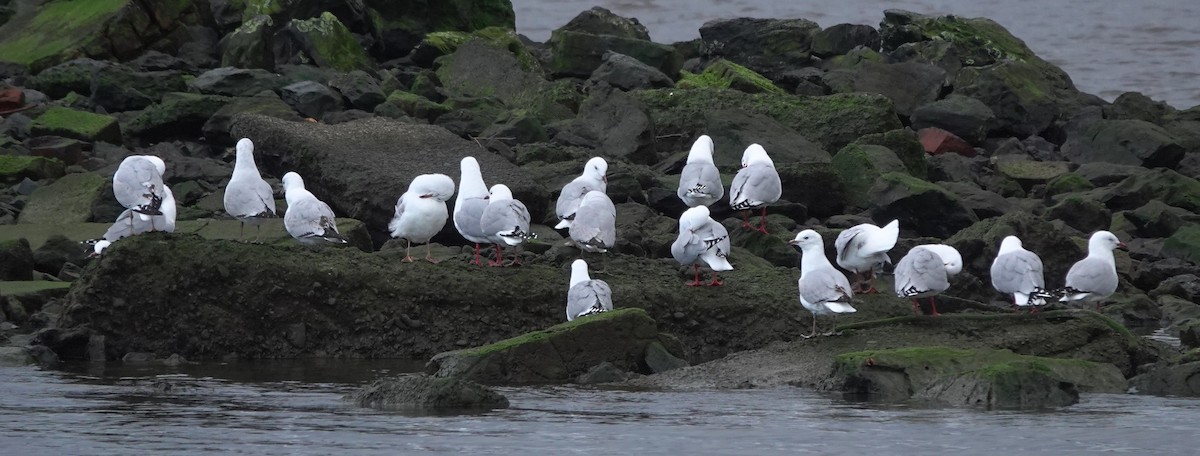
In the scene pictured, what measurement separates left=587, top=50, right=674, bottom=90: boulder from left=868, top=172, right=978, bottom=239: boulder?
24.2 ft

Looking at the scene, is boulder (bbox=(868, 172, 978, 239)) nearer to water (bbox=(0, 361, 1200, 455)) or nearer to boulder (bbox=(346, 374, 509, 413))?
water (bbox=(0, 361, 1200, 455))

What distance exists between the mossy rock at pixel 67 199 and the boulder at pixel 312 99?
15.9 ft

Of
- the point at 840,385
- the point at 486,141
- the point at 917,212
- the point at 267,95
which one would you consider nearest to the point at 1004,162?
the point at 917,212

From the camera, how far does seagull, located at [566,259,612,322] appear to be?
1242cm

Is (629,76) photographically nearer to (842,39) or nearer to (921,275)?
(842,39)

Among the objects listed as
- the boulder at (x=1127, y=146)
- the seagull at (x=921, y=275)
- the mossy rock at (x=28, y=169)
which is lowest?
Result: the seagull at (x=921, y=275)

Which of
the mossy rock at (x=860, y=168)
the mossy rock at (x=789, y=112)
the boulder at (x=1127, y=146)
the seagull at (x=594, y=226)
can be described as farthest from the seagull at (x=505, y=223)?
the boulder at (x=1127, y=146)

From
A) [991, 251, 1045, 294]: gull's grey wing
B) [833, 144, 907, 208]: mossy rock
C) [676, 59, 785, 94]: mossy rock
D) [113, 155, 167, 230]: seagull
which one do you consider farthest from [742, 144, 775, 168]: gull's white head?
[676, 59, 785, 94]: mossy rock

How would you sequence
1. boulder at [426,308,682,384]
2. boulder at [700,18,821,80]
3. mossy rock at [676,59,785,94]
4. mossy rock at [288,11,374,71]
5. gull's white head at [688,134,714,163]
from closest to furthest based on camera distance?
boulder at [426,308,682,384] → gull's white head at [688,134,714,163] → mossy rock at [676,59,785,94] → mossy rock at [288,11,374,71] → boulder at [700,18,821,80]

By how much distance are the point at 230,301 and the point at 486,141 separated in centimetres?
786

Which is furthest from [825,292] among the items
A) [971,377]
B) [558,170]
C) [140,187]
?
[558,170]

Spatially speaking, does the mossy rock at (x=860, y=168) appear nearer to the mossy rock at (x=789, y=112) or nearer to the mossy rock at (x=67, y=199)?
the mossy rock at (x=789, y=112)

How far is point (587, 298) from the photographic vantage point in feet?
40.9

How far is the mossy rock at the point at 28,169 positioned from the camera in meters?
18.8
